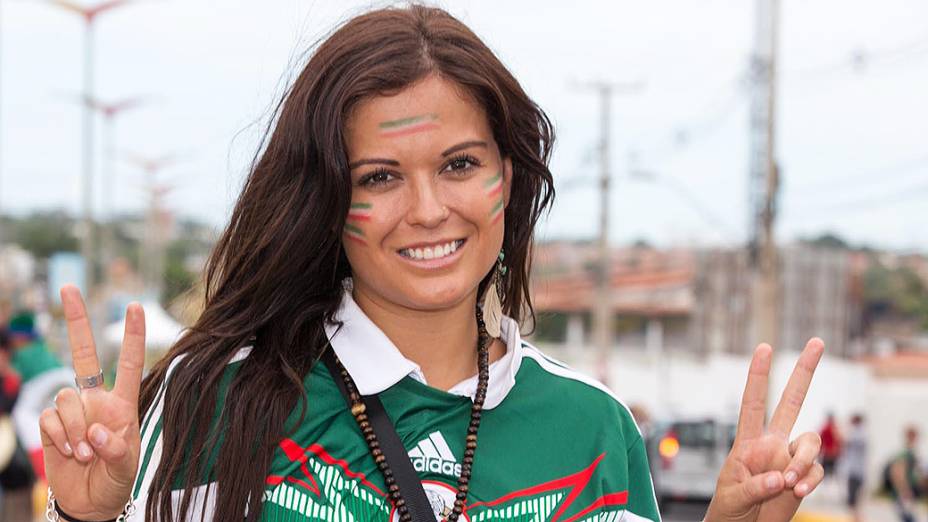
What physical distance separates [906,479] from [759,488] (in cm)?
1267

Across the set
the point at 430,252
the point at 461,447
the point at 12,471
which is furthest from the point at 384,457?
the point at 12,471

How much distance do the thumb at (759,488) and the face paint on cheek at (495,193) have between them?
71 centimetres

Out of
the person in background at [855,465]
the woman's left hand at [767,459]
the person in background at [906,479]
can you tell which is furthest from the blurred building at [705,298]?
the woman's left hand at [767,459]

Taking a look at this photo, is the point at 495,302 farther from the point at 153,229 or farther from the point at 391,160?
the point at 153,229

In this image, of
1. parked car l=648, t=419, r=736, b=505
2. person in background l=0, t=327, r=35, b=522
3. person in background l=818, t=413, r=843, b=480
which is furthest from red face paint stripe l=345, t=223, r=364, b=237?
person in background l=818, t=413, r=843, b=480

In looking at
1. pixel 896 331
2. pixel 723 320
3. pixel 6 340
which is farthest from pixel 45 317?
pixel 6 340

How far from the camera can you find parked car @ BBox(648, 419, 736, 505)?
1827 centimetres

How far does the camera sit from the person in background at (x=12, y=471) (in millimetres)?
7930

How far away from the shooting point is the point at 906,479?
1441 centimetres

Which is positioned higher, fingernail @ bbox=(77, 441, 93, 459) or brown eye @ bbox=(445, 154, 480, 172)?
brown eye @ bbox=(445, 154, 480, 172)

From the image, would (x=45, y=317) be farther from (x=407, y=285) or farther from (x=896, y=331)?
(x=407, y=285)

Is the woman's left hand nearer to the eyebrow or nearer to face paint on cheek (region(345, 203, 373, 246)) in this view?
the eyebrow

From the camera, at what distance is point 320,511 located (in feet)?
7.92

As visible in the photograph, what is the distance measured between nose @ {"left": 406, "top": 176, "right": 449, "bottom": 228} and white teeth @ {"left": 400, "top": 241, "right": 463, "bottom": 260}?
6 centimetres
